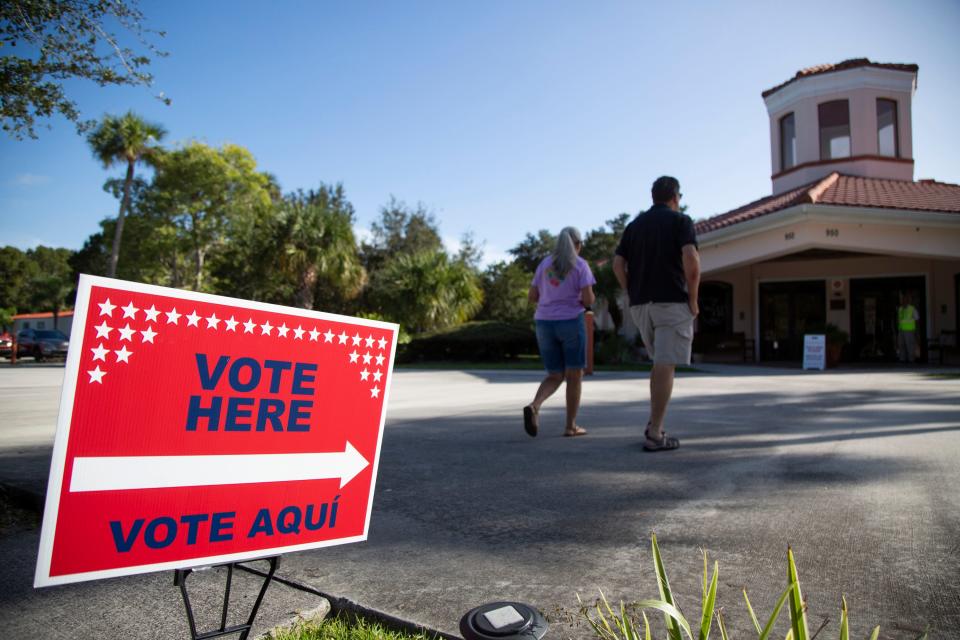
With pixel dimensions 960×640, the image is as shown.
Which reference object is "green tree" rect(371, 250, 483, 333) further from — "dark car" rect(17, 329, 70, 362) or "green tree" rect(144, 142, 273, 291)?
"dark car" rect(17, 329, 70, 362)

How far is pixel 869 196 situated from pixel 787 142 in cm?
524

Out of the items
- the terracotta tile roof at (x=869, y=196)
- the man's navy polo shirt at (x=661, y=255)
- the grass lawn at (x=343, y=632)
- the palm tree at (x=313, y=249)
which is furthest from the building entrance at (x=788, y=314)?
the grass lawn at (x=343, y=632)

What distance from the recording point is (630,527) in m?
2.73

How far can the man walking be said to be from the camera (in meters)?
4.46

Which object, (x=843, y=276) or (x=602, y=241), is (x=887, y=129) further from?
(x=602, y=241)

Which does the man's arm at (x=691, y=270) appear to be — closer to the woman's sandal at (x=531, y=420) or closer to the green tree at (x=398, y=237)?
the woman's sandal at (x=531, y=420)

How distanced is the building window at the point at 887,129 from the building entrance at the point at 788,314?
4.56 meters

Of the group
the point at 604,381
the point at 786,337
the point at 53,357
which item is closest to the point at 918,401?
the point at 604,381

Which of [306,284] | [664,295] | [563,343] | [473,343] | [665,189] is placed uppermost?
[306,284]

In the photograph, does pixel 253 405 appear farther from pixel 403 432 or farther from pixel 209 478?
pixel 403 432

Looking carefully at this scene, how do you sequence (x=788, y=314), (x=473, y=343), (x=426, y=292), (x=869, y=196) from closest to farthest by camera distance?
(x=869, y=196) < (x=473, y=343) < (x=788, y=314) < (x=426, y=292)

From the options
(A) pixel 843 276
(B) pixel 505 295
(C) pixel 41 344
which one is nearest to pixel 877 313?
(A) pixel 843 276

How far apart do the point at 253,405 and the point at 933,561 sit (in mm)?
2543

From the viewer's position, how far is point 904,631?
5.69ft
